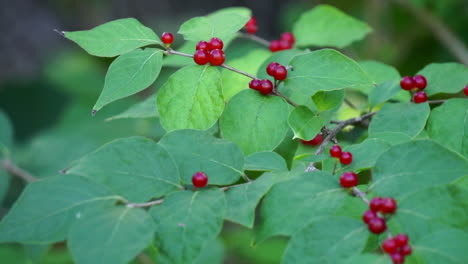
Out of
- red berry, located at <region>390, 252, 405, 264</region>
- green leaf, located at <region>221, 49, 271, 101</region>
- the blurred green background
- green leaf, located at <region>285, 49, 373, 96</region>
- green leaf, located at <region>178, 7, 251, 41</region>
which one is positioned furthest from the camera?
the blurred green background

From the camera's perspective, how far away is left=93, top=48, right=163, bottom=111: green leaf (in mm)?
753

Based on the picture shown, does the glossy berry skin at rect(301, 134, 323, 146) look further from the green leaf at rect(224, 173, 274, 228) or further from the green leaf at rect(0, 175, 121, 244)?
the green leaf at rect(0, 175, 121, 244)

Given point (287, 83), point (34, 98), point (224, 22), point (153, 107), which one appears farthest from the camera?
point (34, 98)

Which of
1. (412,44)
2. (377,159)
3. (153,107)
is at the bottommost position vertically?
(412,44)

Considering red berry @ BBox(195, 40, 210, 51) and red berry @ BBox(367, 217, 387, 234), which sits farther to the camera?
red berry @ BBox(195, 40, 210, 51)

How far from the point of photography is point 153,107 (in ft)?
3.33

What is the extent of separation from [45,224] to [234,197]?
0.74 ft

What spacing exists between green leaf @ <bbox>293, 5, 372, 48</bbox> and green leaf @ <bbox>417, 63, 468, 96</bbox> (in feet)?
0.87

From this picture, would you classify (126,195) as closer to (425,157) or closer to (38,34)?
(425,157)

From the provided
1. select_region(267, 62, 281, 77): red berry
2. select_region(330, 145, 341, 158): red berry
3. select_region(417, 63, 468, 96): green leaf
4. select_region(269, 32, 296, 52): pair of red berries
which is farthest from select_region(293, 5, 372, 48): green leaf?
select_region(330, 145, 341, 158): red berry

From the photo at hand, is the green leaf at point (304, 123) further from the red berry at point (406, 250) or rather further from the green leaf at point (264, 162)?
the red berry at point (406, 250)

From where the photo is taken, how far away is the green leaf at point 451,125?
0.78 metres

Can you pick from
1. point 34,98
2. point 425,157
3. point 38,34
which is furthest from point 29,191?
point 38,34

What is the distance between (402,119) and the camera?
81cm
